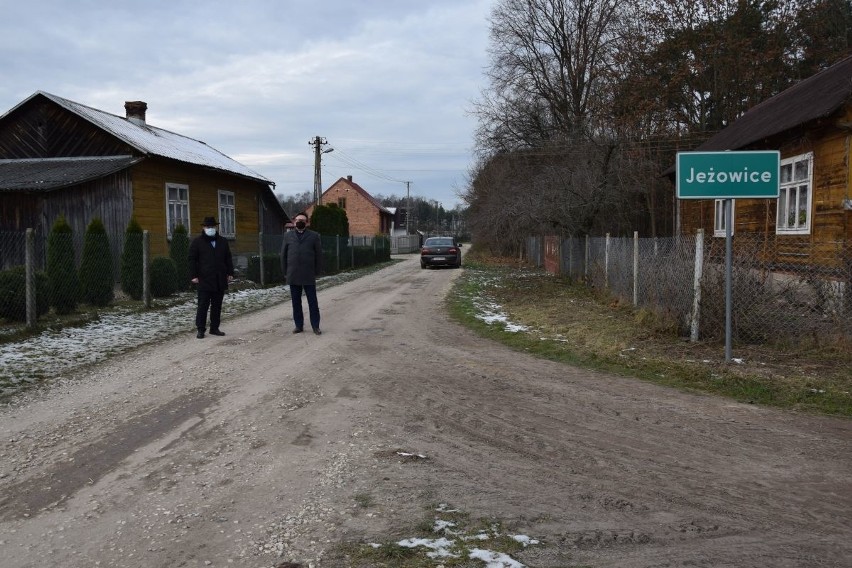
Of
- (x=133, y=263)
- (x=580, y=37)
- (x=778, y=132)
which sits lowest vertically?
(x=133, y=263)

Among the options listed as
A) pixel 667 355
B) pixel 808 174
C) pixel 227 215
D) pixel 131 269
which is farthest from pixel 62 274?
pixel 808 174

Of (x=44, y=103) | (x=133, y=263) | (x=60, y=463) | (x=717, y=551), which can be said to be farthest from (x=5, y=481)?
(x=44, y=103)

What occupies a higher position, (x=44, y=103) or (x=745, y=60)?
(x=745, y=60)

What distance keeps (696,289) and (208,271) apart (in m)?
6.92

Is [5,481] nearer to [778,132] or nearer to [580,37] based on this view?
[778,132]

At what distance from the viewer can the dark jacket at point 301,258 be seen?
9414 mm

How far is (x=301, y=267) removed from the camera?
9.41m

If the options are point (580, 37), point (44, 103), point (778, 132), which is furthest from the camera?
point (580, 37)

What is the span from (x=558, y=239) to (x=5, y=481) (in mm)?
19830

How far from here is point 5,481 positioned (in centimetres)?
384

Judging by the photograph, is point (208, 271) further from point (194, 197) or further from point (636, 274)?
point (194, 197)

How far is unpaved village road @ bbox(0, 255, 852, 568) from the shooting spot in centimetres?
308

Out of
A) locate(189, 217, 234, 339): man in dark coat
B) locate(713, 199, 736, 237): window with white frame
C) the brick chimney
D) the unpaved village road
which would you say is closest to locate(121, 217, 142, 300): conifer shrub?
locate(189, 217, 234, 339): man in dark coat

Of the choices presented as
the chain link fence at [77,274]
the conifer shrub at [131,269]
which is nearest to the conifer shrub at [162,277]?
the chain link fence at [77,274]
